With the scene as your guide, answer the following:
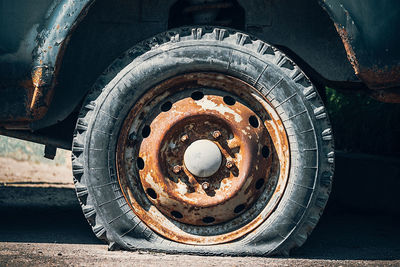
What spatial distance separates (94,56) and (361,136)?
3096 millimetres

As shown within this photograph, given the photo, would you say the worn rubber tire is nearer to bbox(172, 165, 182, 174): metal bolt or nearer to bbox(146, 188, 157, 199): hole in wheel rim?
bbox(146, 188, 157, 199): hole in wheel rim

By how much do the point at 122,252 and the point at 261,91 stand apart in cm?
107

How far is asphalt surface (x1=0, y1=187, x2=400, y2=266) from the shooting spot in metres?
2.43

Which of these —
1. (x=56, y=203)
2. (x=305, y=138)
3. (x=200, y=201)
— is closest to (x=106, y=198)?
(x=200, y=201)

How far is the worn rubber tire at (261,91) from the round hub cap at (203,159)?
36 centimetres

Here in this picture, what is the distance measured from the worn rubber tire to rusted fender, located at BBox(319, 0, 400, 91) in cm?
29

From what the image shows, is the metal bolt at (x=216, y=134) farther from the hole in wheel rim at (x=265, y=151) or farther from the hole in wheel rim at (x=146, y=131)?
the hole in wheel rim at (x=146, y=131)

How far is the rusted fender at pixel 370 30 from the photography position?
246 centimetres

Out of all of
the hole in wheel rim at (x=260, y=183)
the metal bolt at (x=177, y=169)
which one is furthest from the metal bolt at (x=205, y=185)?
the hole in wheel rim at (x=260, y=183)

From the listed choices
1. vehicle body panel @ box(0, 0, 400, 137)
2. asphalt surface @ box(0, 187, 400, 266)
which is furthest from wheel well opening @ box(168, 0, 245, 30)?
asphalt surface @ box(0, 187, 400, 266)

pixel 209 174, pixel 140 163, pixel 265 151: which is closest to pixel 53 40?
pixel 140 163

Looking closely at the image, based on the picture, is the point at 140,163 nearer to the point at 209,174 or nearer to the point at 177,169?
the point at 177,169

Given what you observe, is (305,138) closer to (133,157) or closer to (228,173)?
(228,173)

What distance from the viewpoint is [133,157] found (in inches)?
106
